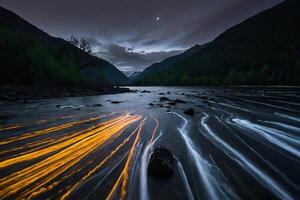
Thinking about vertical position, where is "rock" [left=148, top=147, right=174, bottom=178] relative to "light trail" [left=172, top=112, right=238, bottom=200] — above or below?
above

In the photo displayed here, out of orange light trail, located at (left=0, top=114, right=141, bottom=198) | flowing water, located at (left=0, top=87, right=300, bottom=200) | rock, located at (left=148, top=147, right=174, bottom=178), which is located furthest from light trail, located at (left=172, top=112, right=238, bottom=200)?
orange light trail, located at (left=0, top=114, right=141, bottom=198)

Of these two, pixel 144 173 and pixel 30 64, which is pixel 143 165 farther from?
pixel 30 64

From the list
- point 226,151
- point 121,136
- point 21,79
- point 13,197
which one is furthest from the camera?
point 21,79

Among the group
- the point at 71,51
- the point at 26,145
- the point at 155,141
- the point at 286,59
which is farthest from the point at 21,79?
the point at 286,59

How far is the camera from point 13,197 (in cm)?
440

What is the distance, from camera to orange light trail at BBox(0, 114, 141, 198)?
15.8ft

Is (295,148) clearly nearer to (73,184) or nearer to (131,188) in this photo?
(131,188)

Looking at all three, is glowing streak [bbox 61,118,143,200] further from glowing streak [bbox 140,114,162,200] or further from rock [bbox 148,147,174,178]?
rock [bbox 148,147,174,178]

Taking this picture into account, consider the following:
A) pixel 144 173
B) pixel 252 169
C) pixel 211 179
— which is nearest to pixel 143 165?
pixel 144 173

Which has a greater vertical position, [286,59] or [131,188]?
[286,59]

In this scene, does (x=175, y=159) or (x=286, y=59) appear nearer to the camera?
(x=175, y=159)

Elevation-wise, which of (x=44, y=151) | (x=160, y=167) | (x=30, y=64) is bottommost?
(x=44, y=151)

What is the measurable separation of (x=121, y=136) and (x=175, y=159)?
4318 millimetres

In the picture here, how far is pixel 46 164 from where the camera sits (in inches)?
254
